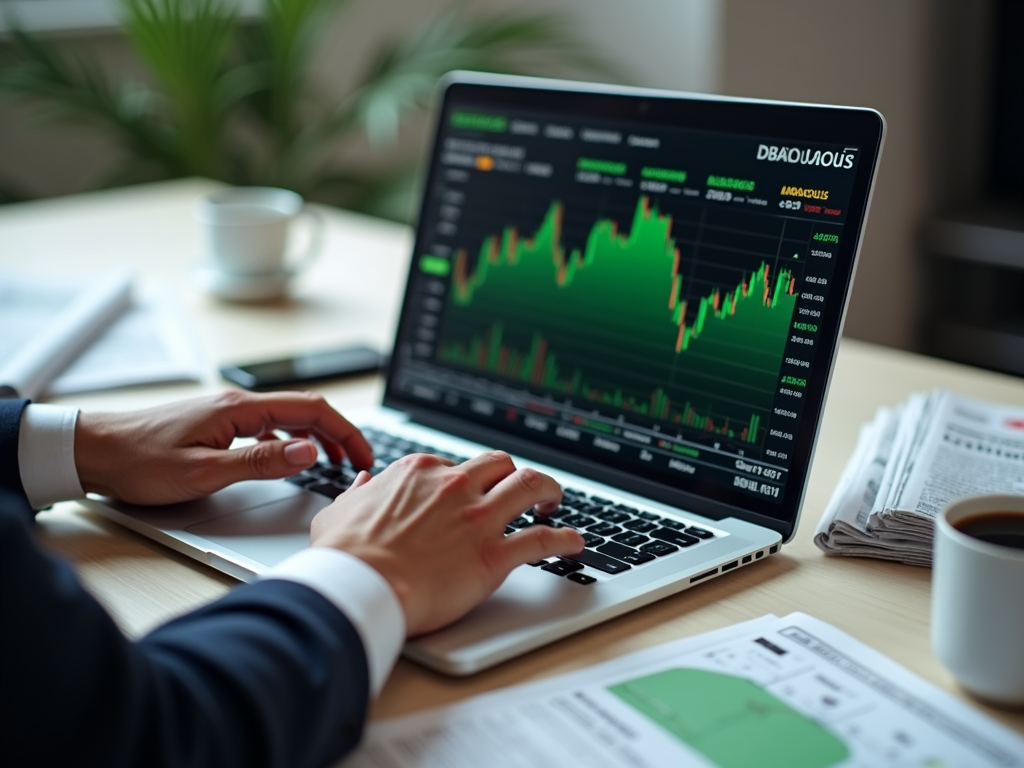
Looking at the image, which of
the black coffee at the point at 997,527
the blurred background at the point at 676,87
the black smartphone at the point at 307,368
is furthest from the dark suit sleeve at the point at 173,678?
the blurred background at the point at 676,87

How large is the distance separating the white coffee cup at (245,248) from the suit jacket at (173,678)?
1.02 metres

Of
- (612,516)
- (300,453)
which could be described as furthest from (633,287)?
(300,453)

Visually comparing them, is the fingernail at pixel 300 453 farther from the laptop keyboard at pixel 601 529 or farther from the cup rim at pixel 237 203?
the cup rim at pixel 237 203

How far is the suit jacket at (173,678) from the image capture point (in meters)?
0.51

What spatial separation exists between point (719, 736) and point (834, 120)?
47 centimetres

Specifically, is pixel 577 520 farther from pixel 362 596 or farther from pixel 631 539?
pixel 362 596

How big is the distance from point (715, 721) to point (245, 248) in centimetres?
117

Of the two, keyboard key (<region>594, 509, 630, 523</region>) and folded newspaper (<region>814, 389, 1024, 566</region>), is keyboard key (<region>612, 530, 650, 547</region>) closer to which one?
keyboard key (<region>594, 509, 630, 523</region>)

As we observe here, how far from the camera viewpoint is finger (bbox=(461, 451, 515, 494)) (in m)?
0.76

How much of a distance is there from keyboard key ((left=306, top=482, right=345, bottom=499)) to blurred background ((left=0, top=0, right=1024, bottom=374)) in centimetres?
195

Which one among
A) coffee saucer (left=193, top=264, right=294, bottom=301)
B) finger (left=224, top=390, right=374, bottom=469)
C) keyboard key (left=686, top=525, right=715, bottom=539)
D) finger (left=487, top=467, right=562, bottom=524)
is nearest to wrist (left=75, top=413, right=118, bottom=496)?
finger (left=224, top=390, right=374, bottom=469)

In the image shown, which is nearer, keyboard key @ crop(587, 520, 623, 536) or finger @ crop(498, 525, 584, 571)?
finger @ crop(498, 525, 584, 571)

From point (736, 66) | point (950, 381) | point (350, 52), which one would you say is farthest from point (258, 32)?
point (950, 381)

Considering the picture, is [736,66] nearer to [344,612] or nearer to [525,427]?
[525,427]
